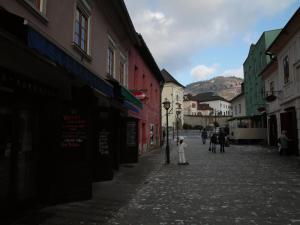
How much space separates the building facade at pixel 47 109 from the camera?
4.68 metres

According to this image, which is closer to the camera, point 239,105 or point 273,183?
point 273,183

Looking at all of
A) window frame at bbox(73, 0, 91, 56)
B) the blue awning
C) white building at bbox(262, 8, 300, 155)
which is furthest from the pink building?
the blue awning

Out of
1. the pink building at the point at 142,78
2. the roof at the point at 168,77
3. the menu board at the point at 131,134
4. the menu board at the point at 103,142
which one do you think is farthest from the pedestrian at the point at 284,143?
the roof at the point at 168,77

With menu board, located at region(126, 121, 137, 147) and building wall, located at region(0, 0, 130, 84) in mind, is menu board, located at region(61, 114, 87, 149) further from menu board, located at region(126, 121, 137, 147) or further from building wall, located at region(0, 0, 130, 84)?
menu board, located at region(126, 121, 137, 147)

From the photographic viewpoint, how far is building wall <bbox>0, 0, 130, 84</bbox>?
6.29 metres

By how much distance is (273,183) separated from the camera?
9.40 m

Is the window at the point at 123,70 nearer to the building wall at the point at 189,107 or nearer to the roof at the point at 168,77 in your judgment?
the roof at the point at 168,77

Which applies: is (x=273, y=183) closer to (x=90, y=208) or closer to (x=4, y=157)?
(x=90, y=208)

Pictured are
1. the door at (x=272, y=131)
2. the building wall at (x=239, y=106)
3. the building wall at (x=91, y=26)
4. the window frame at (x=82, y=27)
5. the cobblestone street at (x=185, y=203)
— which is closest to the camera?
the cobblestone street at (x=185, y=203)

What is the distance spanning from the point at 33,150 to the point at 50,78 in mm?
2056

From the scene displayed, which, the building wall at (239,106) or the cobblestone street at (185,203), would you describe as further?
the building wall at (239,106)

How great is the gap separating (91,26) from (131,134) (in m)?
5.75

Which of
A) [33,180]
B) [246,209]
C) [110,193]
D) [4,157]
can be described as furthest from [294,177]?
[4,157]

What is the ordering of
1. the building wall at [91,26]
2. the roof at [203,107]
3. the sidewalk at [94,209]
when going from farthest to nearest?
the roof at [203,107], the building wall at [91,26], the sidewalk at [94,209]
